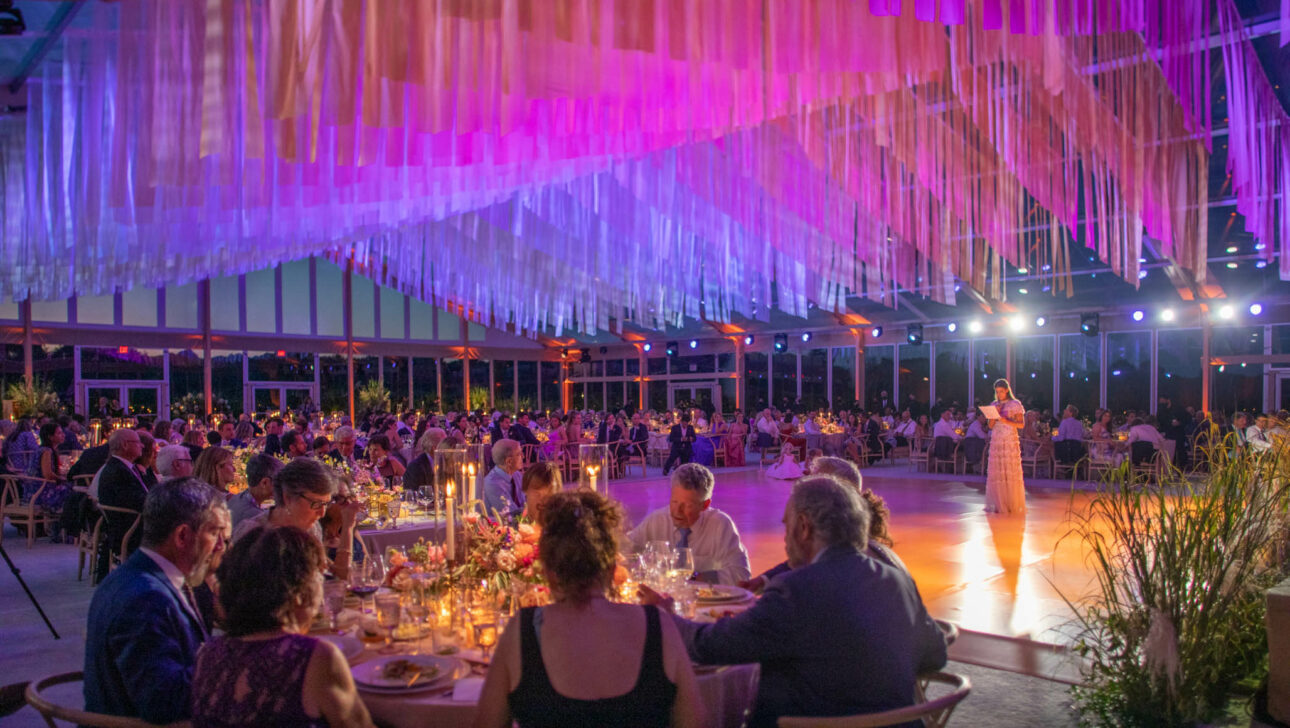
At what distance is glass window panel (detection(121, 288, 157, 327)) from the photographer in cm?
1945

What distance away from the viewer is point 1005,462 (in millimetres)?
9734

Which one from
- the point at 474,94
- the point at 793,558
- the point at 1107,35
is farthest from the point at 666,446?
the point at 793,558

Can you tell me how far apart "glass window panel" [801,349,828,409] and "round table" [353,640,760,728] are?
20.3 m

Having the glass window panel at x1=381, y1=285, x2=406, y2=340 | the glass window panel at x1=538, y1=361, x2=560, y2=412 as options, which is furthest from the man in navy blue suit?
the glass window panel at x1=538, y1=361, x2=560, y2=412

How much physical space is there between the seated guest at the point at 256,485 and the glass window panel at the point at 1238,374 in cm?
1736

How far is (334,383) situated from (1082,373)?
1854 cm

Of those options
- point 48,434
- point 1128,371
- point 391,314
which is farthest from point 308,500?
point 391,314

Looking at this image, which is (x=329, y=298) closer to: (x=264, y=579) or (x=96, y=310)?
(x=96, y=310)

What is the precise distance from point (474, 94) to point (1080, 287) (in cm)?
1663

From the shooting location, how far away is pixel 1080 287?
17375 millimetres

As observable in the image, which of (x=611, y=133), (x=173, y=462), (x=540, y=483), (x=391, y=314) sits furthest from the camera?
(x=391, y=314)

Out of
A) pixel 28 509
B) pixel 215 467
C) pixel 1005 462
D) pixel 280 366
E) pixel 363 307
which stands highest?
pixel 363 307

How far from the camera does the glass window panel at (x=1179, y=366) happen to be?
16828 mm

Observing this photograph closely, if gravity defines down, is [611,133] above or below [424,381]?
above
